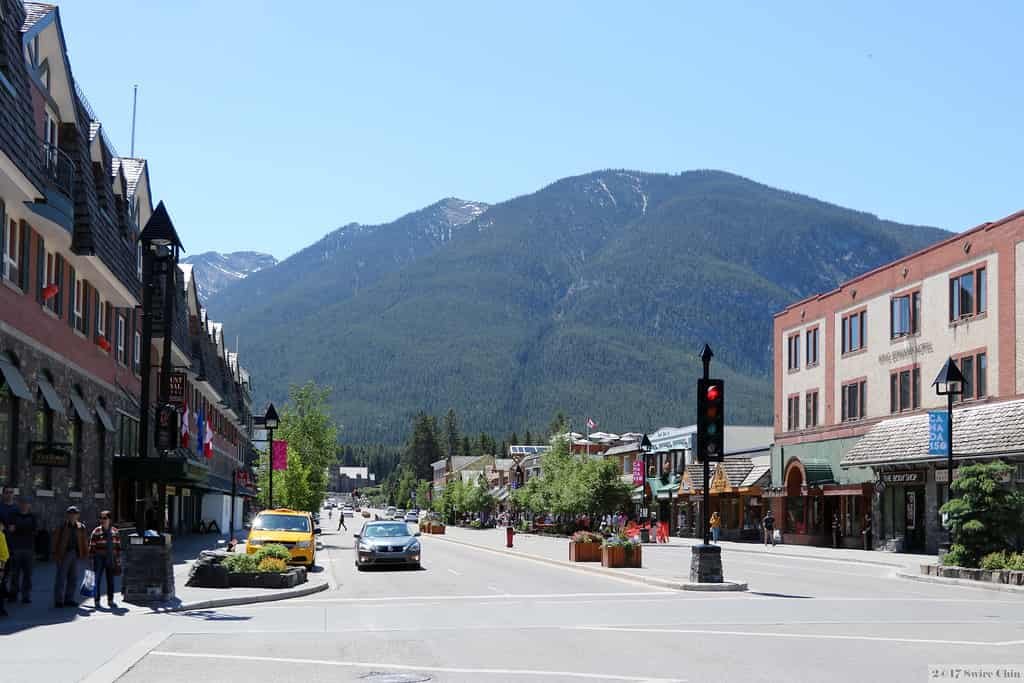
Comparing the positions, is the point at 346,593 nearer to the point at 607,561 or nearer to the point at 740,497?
the point at 607,561

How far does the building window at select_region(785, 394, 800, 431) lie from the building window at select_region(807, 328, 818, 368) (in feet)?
8.26

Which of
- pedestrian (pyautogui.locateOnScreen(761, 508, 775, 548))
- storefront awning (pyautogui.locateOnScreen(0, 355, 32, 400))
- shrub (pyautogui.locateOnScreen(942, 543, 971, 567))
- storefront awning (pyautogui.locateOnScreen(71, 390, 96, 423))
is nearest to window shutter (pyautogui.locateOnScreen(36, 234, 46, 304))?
storefront awning (pyautogui.locateOnScreen(0, 355, 32, 400))

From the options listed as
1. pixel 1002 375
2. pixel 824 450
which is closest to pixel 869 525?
pixel 824 450

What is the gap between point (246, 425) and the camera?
110688mm

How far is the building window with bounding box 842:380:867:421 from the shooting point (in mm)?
57406

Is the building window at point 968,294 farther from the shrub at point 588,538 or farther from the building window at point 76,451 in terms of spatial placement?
the building window at point 76,451

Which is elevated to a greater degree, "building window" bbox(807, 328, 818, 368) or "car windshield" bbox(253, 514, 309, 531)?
"building window" bbox(807, 328, 818, 368)

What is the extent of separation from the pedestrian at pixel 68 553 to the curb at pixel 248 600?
1478 mm

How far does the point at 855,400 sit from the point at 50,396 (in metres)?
39.5

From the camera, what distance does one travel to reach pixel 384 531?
38.1 m

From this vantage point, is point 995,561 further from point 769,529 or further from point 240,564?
point 769,529

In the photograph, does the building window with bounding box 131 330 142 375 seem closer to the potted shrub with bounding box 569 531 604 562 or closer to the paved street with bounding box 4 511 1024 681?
the potted shrub with bounding box 569 531 604 562

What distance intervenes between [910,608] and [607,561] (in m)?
14.2

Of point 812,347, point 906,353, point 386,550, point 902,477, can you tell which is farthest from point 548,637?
point 812,347
